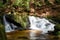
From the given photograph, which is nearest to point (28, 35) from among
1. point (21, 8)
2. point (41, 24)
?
point (41, 24)

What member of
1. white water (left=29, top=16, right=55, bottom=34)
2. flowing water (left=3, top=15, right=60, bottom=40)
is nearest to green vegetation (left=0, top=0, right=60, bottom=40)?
white water (left=29, top=16, right=55, bottom=34)

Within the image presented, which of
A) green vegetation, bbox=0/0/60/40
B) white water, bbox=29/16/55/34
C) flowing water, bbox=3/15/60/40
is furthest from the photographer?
green vegetation, bbox=0/0/60/40

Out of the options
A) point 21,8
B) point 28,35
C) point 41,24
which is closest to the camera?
point 28,35

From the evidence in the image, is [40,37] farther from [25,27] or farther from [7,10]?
[7,10]

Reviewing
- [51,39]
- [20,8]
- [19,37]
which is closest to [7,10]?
[20,8]

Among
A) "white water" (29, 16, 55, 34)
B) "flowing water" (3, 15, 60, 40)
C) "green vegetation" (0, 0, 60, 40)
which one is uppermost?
"green vegetation" (0, 0, 60, 40)

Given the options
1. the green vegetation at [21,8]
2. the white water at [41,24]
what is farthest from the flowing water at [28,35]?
the green vegetation at [21,8]

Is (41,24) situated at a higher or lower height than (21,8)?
lower

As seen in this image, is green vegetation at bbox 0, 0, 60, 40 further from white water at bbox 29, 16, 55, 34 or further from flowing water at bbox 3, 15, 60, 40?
flowing water at bbox 3, 15, 60, 40

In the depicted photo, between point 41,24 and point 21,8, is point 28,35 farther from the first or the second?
point 21,8

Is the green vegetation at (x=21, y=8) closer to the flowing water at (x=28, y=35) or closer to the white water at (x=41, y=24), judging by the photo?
the white water at (x=41, y=24)

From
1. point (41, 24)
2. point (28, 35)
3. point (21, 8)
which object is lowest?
point (28, 35)

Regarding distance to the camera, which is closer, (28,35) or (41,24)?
(28,35)

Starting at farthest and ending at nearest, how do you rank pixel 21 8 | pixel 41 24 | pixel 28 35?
pixel 21 8
pixel 41 24
pixel 28 35
